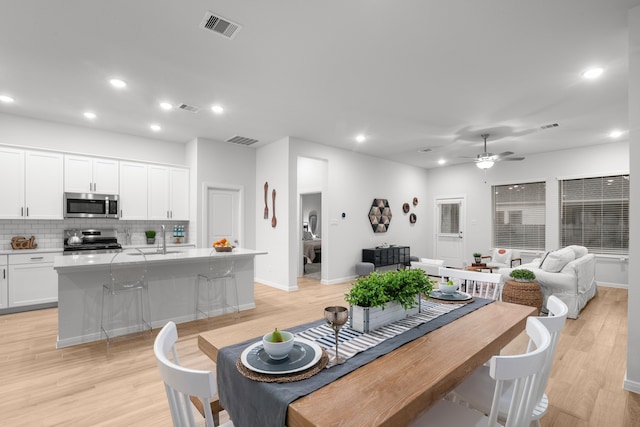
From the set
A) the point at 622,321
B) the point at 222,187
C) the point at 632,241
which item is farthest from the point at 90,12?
the point at 622,321

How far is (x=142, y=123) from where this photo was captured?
5.17 metres

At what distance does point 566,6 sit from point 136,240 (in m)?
6.60

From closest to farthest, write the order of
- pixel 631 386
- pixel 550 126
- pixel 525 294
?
pixel 631 386
pixel 525 294
pixel 550 126

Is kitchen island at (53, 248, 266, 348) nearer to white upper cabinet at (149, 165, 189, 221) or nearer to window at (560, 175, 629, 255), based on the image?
white upper cabinet at (149, 165, 189, 221)

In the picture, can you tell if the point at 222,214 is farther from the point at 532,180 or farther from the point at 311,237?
the point at 532,180

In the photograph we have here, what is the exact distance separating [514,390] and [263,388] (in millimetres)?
843

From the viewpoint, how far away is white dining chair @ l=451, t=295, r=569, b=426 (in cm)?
142

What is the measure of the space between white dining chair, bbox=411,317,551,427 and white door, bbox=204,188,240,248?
5410mm

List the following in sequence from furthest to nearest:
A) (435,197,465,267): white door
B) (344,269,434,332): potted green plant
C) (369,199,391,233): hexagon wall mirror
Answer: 1. (435,197,465,267): white door
2. (369,199,391,233): hexagon wall mirror
3. (344,269,434,332): potted green plant

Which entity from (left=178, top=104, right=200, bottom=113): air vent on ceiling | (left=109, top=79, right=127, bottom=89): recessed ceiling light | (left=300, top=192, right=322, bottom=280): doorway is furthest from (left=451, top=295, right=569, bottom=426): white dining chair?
(left=300, top=192, right=322, bottom=280): doorway

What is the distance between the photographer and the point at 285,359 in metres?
1.25

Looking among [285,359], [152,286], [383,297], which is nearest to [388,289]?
[383,297]

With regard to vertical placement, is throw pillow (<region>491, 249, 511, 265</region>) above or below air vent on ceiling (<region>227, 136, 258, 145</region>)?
below

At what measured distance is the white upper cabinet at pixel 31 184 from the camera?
4.62 metres
